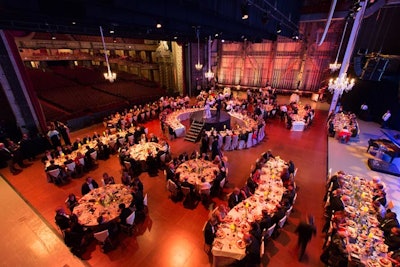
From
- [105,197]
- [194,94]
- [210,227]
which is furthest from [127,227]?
[194,94]

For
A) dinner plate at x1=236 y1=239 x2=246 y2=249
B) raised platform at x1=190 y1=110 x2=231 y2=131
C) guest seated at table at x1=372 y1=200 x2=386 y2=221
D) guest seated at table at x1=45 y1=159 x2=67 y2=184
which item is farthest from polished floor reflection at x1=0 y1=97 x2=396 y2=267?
raised platform at x1=190 y1=110 x2=231 y2=131

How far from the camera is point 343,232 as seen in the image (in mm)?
4609

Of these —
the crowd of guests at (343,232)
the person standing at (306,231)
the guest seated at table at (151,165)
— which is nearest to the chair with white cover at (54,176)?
the guest seated at table at (151,165)

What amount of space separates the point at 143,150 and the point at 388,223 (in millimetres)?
8331

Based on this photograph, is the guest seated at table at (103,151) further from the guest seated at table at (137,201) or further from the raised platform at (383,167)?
the raised platform at (383,167)

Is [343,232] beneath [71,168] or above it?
above

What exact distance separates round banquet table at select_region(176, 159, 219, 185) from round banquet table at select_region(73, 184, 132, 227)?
6.36 feet

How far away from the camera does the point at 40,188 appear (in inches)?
298

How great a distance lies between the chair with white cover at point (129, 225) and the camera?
5.32m

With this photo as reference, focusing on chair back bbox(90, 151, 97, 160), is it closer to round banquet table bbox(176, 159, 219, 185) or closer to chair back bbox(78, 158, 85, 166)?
chair back bbox(78, 158, 85, 166)

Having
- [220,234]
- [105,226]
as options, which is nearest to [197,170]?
[220,234]

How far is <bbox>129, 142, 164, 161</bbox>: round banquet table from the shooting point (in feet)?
27.6

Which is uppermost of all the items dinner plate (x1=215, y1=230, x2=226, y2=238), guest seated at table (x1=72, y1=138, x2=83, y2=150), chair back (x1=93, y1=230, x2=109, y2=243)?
guest seated at table (x1=72, y1=138, x2=83, y2=150)

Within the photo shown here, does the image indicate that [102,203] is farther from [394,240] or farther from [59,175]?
[394,240]
